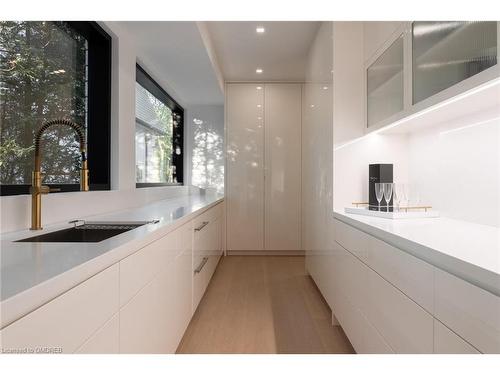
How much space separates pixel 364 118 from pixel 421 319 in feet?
5.78

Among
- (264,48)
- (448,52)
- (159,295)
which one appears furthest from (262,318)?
(264,48)

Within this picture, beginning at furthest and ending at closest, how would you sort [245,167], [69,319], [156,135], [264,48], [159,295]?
[245,167], [156,135], [264,48], [159,295], [69,319]

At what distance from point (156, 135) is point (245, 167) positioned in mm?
1275

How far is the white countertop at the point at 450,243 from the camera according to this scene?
833 millimetres

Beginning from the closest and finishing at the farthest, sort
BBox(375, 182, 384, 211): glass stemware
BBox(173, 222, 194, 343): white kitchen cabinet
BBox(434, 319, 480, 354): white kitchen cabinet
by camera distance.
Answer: BBox(434, 319, 480, 354): white kitchen cabinet, BBox(173, 222, 194, 343): white kitchen cabinet, BBox(375, 182, 384, 211): glass stemware

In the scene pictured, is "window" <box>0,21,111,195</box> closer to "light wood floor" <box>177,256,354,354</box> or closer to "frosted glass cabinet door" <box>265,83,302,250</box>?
"light wood floor" <box>177,256,354,354</box>

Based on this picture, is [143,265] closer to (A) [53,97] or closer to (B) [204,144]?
(A) [53,97]

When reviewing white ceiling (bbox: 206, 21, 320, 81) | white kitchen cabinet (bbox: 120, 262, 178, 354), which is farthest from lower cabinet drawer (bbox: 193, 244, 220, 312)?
white ceiling (bbox: 206, 21, 320, 81)

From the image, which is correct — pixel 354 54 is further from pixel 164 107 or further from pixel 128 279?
pixel 164 107

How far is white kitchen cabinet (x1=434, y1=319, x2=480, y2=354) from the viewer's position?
0.89 meters

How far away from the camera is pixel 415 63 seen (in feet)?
5.82

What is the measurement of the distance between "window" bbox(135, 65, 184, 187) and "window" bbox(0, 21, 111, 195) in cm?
88

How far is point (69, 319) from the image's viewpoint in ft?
2.49
